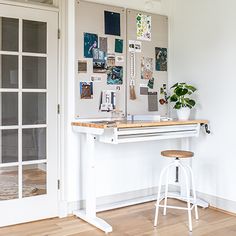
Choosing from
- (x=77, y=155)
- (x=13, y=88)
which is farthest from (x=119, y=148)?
(x=13, y=88)

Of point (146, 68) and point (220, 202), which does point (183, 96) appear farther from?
point (220, 202)

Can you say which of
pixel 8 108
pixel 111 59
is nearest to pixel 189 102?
pixel 111 59

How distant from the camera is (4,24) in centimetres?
323

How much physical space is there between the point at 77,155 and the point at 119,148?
526 millimetres

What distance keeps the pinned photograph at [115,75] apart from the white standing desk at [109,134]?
1.96 ft

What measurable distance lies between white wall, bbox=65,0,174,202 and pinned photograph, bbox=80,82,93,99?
101 mm

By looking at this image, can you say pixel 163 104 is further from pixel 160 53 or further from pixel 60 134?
pixel 60 134

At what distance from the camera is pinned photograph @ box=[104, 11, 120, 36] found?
3797 mm

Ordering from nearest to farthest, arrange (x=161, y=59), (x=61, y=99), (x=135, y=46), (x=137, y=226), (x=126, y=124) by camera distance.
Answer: (x=126, y=124), (x=137, y=226), (x=61, y=99), (x=135, y=46), (x=161, y=59)

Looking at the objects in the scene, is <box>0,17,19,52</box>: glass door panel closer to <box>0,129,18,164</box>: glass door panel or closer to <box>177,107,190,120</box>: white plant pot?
<box>0,129,18,164</box>: glass door panel

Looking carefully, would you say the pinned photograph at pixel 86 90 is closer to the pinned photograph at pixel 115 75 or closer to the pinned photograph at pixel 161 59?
the pinned photograph at pixel 115 75

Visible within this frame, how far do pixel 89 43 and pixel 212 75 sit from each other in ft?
4.50

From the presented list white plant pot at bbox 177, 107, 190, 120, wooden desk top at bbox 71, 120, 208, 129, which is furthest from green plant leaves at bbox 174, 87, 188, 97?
wooden desk top at bbox 71, 120, 208, 129

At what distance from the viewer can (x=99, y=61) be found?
3750 mm
